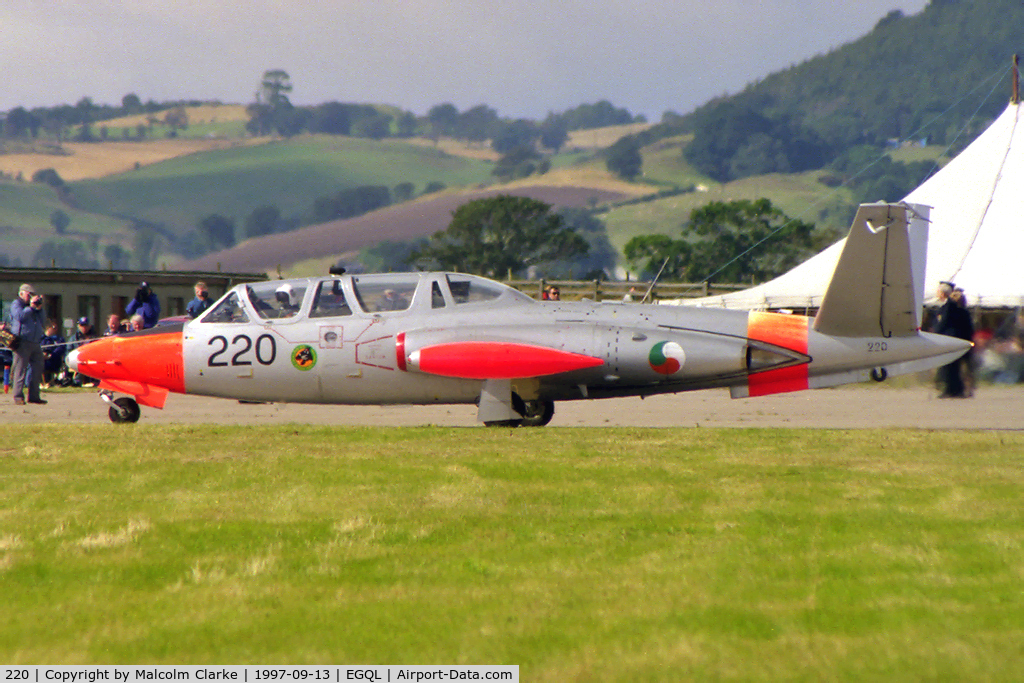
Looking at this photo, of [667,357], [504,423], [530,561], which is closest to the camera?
[530,561]

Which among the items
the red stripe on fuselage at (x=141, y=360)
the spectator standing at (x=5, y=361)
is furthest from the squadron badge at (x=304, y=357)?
the spectator standing at (x=5, y=361)

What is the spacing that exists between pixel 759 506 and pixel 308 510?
332 centimetres

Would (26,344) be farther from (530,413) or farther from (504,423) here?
(530,413)

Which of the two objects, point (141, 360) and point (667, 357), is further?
point (141, 360)

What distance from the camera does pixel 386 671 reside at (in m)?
4.82

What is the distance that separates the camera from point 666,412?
17.6 metres

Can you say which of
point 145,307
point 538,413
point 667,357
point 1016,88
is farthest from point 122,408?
point 1016,88

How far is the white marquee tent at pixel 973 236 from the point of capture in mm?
26250

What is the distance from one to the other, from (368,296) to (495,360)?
6.54ft

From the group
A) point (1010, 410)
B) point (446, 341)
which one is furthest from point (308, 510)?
point (1010, 410)

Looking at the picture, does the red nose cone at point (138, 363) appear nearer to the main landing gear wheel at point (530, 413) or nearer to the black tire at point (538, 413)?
the main landing gear wheel at point (530, 413)

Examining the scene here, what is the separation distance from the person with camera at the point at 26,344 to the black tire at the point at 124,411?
14.4 feet

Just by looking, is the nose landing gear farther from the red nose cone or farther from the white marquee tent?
the white marquee tent

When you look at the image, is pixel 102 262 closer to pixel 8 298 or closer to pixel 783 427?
pixel 8 298
